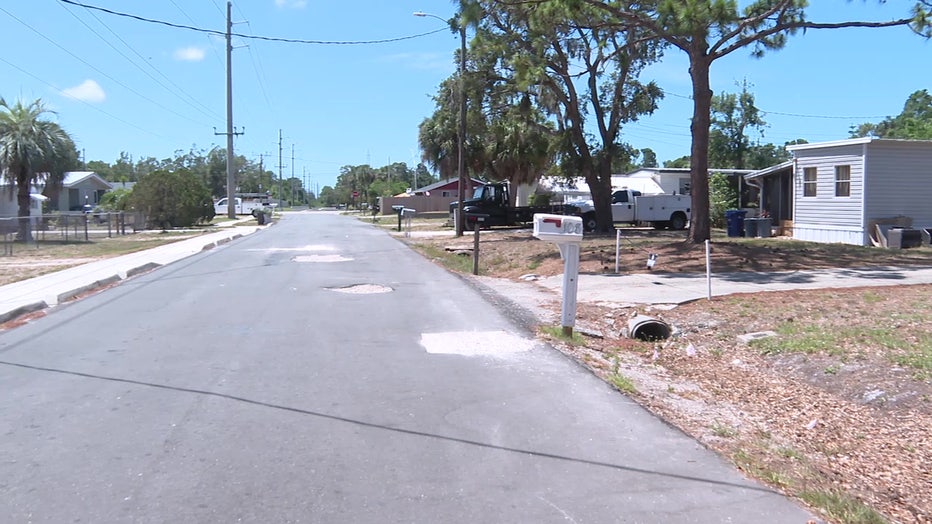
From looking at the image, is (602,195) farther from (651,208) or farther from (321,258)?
(321,258)

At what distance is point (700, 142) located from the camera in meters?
20.9

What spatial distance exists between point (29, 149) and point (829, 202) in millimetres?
32590

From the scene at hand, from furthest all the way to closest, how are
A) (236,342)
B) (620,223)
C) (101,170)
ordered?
(101,170)
(620,223)
(236,342)

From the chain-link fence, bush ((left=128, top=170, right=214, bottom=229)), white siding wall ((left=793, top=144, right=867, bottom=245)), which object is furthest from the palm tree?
white siding wall ((left=793, top=144, right=867, bottom=245))

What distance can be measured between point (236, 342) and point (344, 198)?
141 m

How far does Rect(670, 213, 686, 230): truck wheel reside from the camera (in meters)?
38.0

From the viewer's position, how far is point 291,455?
5816 mm

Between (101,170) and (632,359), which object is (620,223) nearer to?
(632,359)

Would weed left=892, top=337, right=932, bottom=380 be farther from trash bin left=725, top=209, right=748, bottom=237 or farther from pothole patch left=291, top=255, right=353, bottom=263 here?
trash bin left=725, top=209, right=748, bottom=237

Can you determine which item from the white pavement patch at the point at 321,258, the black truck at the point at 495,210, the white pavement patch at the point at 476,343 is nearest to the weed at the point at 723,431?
the white pavement patch at the point at 476,343

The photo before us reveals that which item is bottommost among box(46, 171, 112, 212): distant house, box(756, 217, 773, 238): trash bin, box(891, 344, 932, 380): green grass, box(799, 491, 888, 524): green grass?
box(799, 491, 888, 524): green grass

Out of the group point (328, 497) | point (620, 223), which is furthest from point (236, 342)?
point (620, 223)

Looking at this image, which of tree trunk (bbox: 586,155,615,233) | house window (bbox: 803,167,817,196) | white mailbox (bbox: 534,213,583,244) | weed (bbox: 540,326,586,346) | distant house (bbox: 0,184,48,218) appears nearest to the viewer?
white mailbox (bbox: 534,213,583,244)

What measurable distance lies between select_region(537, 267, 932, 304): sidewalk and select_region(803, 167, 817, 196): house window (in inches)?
413
